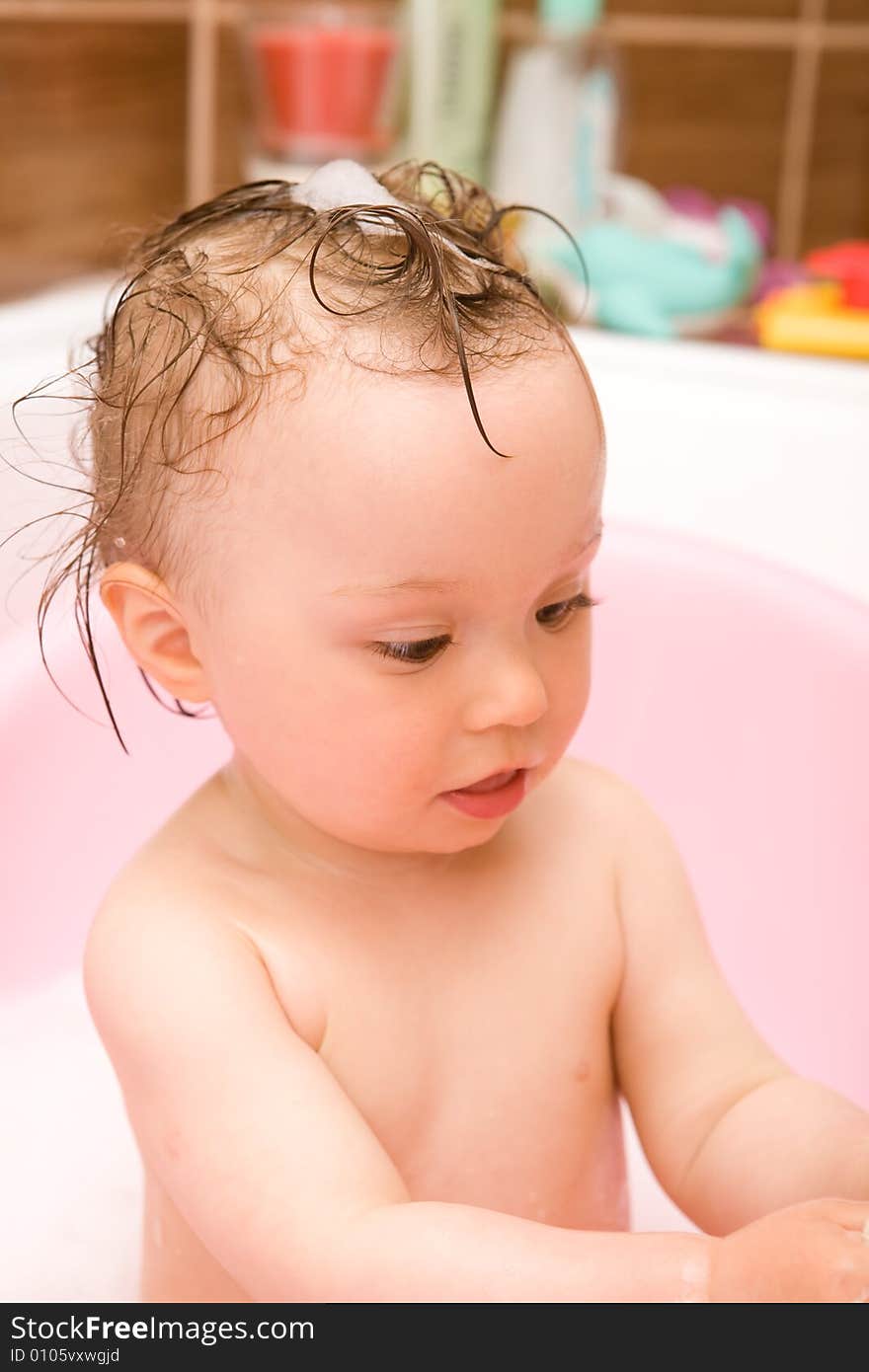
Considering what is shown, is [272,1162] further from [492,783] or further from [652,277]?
[652,277]

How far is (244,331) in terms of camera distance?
0.65m

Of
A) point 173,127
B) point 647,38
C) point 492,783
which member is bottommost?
point 492,783

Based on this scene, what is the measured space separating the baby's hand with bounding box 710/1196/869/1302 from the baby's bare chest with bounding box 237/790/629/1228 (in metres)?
0.18

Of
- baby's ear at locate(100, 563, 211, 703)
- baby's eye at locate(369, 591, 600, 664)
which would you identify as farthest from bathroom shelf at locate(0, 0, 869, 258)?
baby's eye at locate(369, 591, 600, 664)

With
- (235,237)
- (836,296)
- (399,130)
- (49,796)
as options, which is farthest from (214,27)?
(235,237)

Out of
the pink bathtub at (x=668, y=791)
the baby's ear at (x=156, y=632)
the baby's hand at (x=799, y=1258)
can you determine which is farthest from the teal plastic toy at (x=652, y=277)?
the baby's hand at (x=799, y=1258)

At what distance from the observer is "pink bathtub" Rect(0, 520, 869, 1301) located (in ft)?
3.73

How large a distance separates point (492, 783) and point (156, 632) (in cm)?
16

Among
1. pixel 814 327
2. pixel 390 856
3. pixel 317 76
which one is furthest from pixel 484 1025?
pixel 317 76

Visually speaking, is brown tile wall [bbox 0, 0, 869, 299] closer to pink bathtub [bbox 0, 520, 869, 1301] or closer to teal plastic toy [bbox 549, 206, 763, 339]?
teal plastic toy [bbox 549, 206, 763, 339]

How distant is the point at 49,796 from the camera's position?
1173 millimetres

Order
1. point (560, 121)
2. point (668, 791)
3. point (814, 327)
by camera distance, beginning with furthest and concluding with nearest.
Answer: point (560, 121), point (814, 327), point (668, 791)

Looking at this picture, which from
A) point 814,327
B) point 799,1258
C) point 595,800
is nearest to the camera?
point 799,1258

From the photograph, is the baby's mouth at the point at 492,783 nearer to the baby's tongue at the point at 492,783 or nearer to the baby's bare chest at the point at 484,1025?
the baby's tongue at the point at 492,783
